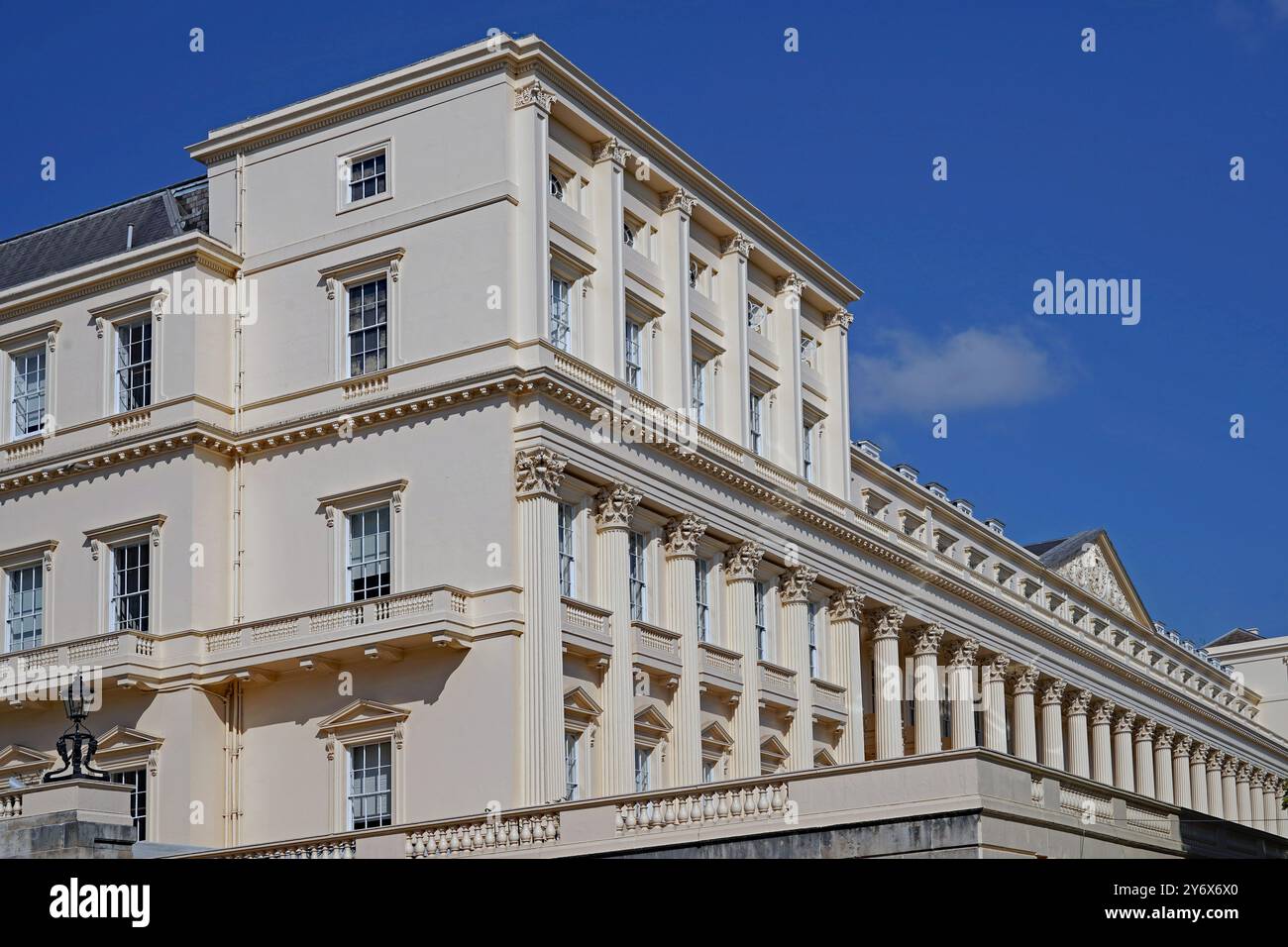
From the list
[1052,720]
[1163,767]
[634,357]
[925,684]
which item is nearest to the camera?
[634,357]

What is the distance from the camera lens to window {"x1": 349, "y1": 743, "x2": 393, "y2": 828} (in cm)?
3891

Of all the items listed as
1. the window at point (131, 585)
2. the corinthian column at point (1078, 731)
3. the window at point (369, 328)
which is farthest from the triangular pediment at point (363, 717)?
the corinthian column at point (1078, 731)

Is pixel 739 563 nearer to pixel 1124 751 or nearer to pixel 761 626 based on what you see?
pixel 761 626

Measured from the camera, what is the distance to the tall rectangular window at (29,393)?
45.2 meters

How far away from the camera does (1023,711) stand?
210ft

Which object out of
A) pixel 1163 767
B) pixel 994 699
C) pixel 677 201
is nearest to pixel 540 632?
pixel 677 201

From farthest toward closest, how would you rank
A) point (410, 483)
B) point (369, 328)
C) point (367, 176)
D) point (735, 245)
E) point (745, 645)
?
1. point (735, 245)
2. point (745, 645)
3. point (367, 176)
4. point (369, 328)
5. point (410, 483)

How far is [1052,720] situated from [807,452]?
66.5 feet

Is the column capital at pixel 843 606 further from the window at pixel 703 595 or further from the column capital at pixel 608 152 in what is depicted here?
the column capital at pixel 608 152

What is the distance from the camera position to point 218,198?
4500 centimetres

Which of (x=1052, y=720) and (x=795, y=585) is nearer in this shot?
(x=795, y=585)
